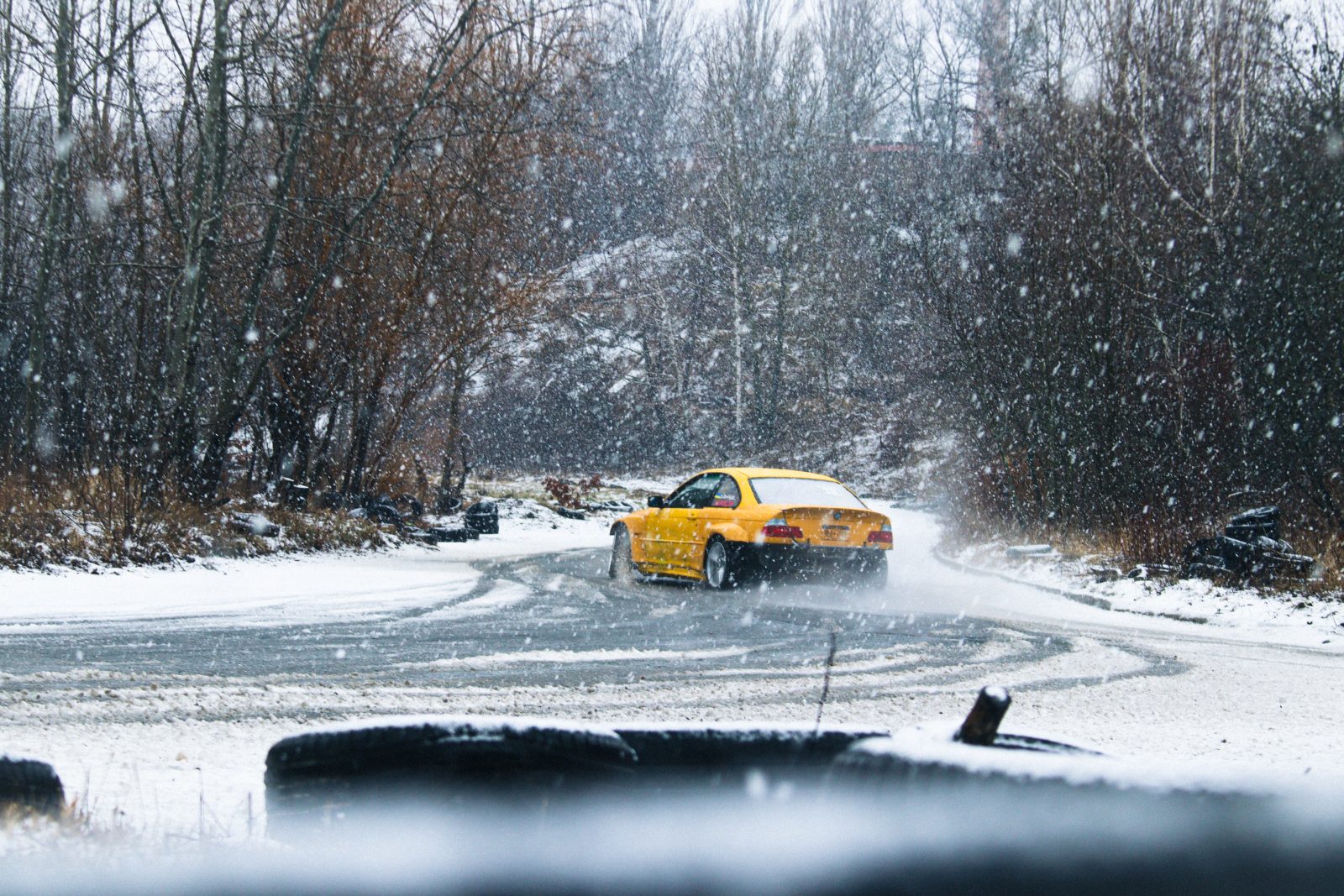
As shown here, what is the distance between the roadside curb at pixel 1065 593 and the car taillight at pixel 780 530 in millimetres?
3779

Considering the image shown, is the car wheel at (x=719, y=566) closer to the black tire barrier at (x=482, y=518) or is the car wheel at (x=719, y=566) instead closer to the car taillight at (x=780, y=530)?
the car taillight at (x=780, y=530)

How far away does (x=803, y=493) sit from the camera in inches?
610

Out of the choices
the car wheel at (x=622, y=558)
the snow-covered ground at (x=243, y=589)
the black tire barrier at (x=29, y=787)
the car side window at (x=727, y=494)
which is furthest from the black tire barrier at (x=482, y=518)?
the black tire barrier at (x=29, y=787)

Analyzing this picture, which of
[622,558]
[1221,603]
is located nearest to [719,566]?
[622,558]

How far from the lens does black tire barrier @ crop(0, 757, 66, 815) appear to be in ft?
7.13

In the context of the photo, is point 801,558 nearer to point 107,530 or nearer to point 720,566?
point 720,566

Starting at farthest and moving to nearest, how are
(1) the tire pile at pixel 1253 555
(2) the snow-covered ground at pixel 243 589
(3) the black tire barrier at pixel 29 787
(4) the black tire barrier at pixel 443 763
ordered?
1. (1) the tire pile at pixel 1253 555
2. (2) the snow-covered ground at pixel 243 589
3. (3) the black tire barrier at pixel 29 787
4. (4) the black tire barrier at pixel 443 763

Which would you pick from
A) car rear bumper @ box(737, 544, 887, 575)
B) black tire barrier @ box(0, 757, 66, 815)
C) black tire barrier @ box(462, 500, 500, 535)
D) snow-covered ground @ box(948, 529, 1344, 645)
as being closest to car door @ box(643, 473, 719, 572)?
car rear bumper @ box(737, 544, 887, 575)

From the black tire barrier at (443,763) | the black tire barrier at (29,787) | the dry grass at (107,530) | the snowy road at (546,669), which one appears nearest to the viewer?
the black tire barrier at (443,763)

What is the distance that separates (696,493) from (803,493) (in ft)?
5.30

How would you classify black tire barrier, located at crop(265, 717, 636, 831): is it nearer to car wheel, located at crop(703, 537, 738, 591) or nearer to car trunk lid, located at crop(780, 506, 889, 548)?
car trunk lid, located at crop(780, 506, 889, 548)

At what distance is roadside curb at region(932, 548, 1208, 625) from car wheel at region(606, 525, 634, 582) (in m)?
5.55

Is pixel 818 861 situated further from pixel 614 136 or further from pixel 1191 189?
pixel 614 136

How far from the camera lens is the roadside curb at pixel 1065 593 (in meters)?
14.1
